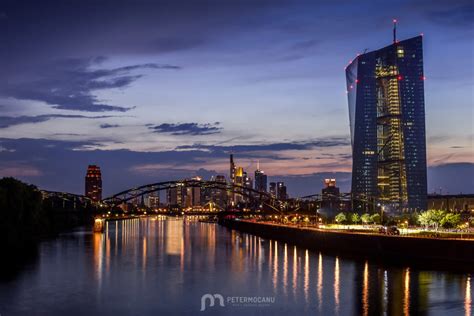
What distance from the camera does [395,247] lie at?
207ft

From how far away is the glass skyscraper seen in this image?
521 feet

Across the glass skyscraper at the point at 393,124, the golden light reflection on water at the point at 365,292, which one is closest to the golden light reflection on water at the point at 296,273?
the golden light reflection on water at the point at 365,292

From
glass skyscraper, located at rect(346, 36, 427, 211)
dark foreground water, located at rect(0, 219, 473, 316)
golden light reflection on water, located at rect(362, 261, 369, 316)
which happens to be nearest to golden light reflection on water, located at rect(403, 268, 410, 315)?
dark foreground water, located at rect(0, 219, 473, 316)

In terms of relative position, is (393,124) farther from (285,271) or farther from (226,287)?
(226,287)

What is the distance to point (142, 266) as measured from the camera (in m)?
62.7

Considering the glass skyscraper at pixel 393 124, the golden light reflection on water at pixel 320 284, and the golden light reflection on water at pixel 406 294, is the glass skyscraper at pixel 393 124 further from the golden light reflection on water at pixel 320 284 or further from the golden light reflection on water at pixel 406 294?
the golden light reflection on water at pixel 406 294

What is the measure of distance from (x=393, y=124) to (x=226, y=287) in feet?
387

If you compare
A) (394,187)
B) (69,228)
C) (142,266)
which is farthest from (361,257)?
(394,187)

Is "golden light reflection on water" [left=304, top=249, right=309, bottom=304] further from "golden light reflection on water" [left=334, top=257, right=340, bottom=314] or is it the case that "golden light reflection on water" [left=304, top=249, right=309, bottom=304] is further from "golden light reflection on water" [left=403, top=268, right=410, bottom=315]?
"golden light reflection on water" [left=403, top=268, right=410, bottom=315]

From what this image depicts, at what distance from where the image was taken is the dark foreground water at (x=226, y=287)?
40344 mm

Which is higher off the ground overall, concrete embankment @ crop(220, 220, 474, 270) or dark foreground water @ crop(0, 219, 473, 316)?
concrete embankment @ crop(220, 220, 474, 270)

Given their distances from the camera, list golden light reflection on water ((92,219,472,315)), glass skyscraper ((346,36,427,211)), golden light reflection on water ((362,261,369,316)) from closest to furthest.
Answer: golden light reflection on water ((362,261,369,316)) < golden light reflection on water ((92,219,472,315)) < glass skyscraper ((346,36,427,211))

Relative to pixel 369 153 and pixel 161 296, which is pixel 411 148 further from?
pixel 161 296

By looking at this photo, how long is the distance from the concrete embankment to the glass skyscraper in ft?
232
